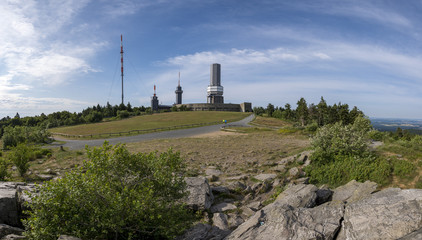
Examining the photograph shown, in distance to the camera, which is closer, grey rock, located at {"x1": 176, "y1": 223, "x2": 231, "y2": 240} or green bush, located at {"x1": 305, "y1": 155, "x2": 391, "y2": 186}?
grey rock, located at {"x1": 176, "y1": 223, "x2": 231, "y2": 240}

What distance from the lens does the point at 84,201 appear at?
5.82 m

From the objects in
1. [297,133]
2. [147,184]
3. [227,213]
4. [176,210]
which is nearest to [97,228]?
[147,184]

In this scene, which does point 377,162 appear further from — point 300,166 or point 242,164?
point 242,164

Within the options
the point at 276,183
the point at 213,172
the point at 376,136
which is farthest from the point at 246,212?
the point at 376,136

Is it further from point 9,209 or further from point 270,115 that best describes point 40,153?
point 270,115

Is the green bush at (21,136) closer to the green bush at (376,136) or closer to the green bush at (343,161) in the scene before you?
the green bush at (343,161)

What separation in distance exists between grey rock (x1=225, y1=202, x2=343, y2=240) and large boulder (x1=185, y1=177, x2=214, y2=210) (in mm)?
2810

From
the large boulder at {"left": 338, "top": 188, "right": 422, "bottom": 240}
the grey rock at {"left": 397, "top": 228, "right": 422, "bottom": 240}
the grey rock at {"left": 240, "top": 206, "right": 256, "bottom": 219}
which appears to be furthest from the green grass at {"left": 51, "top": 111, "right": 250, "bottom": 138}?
the grey rock at {"left": 397, "top": 228, "right": 422, "bottom": 240}

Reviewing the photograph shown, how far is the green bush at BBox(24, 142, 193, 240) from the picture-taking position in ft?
18.2

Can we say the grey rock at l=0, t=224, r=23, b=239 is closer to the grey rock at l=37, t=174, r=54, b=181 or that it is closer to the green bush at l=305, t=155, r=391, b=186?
the grey rock at l=37, t=174, r=54, b=181

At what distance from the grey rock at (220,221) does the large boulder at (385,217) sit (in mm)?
3784

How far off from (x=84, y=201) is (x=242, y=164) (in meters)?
11.9

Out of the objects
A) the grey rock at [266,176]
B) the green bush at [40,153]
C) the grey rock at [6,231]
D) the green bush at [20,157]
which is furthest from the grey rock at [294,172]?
the green bush at [40,153]

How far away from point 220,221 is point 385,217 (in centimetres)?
514
